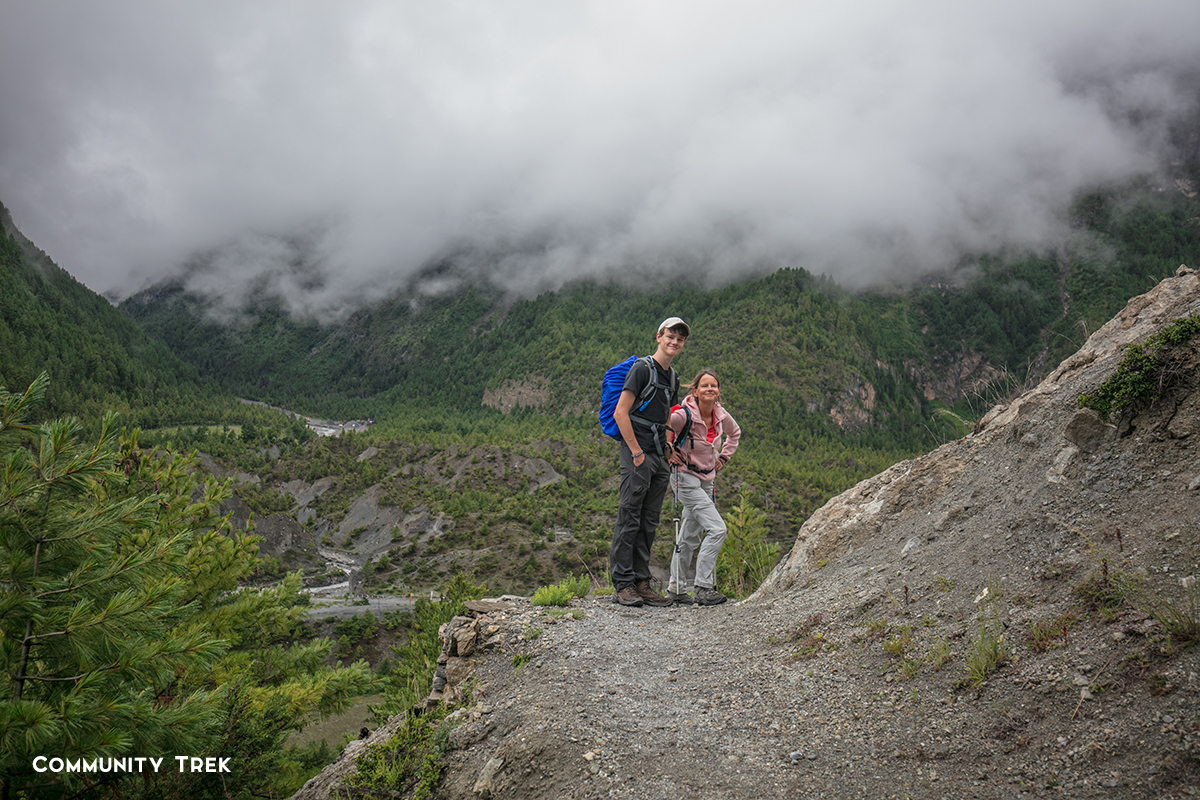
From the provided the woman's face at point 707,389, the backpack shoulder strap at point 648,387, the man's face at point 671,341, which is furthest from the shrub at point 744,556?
the man's face at point 671,341

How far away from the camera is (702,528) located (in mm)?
7469

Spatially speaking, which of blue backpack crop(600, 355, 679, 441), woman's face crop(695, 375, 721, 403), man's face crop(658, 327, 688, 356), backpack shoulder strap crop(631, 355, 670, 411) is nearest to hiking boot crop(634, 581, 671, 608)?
blue backpack crop(600, 355, 679, 441)

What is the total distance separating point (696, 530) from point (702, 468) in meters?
0.89

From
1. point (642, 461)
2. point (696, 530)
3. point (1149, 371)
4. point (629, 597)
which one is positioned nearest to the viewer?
point (1149, 371)

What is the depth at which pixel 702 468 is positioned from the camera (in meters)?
7.20

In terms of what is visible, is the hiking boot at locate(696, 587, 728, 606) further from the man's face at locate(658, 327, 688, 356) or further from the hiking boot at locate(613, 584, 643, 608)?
the man's face at locate(658, 327, 688, 356)

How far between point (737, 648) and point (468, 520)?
95180mm

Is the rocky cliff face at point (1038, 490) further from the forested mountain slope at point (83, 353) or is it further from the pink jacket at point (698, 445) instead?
the forested mountain slope at point (83, 353)

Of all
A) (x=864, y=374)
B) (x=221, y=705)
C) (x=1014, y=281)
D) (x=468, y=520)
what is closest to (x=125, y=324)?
(x=468, y=520)

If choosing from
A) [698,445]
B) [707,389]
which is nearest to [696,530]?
[698,445]

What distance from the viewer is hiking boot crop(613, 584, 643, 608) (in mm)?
7105

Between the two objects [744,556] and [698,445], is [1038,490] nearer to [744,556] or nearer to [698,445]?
[698,445]

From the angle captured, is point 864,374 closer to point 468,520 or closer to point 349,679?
point 468,520

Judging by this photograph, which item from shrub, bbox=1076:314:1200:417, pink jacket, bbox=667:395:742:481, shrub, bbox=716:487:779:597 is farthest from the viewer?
shrub, bbox=716:487:779:597
